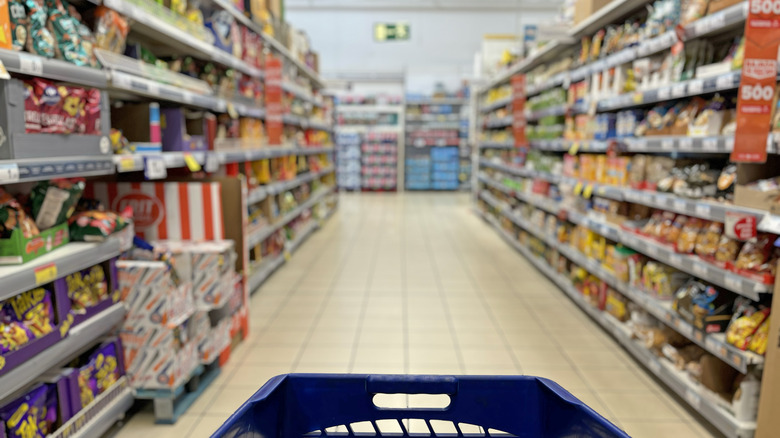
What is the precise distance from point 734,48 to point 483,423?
2.43 m

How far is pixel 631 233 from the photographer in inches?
131

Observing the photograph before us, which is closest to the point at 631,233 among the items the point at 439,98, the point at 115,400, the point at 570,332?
the point at 570,332

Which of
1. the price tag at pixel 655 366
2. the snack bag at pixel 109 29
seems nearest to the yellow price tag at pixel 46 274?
the snack bag at pixel 109 29

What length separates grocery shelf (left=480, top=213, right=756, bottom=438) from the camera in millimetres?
2248

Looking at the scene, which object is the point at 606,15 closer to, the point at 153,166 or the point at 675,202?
the point at 675,202

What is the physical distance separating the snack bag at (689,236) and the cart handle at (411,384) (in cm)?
217

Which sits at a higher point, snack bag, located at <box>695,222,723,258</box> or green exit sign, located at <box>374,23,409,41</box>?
green exit sign, located at <box>374,23,409,41</box>

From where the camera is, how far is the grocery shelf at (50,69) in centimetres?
161

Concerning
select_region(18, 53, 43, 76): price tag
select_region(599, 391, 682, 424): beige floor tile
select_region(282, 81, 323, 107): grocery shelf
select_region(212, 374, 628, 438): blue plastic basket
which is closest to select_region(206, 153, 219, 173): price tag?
select_region(18, 53, 43, 76): price tag

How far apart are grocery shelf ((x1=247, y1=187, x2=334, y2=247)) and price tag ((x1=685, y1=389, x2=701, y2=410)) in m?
3.20

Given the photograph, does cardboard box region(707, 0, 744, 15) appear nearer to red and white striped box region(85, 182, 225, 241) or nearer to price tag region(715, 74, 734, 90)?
price tag region(715, 74, 734, 90)

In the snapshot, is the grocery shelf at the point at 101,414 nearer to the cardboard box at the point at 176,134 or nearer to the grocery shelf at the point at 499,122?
the cardboard box at the point at 176,134

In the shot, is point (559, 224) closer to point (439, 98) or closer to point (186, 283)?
point (186, 283)

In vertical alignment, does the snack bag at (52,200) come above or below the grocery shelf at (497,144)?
below
